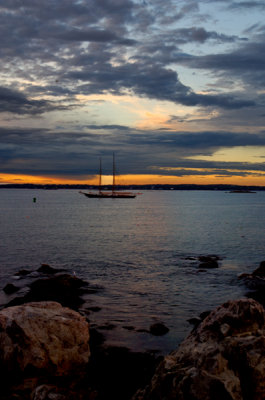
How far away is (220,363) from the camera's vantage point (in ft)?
28.3

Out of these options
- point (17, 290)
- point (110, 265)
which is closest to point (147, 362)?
point (17, 290)

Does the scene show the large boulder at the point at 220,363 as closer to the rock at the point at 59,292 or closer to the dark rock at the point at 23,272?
the rock at the point at 59,292

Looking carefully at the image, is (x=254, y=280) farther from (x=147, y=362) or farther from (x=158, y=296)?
(x=147, y=362)

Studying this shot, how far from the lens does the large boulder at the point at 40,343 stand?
11.7 m

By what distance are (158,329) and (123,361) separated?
3.71m

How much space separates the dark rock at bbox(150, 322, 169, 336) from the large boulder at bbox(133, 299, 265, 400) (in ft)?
22.1

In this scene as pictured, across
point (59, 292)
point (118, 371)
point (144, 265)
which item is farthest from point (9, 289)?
point (144, 265)

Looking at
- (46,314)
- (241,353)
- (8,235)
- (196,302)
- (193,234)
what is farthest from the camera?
(193,234)

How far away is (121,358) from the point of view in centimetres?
1430

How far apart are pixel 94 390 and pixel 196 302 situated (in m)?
12.1

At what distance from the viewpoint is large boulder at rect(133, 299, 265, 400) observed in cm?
807

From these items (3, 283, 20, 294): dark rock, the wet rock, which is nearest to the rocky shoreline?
(3, 283, 20, 294): dark rock

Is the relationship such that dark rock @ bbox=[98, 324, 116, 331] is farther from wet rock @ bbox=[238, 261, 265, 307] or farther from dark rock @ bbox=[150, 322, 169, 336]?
wet rock @ bbox=[238, 261, 265, 307]

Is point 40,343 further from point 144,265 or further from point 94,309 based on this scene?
point 144,265
